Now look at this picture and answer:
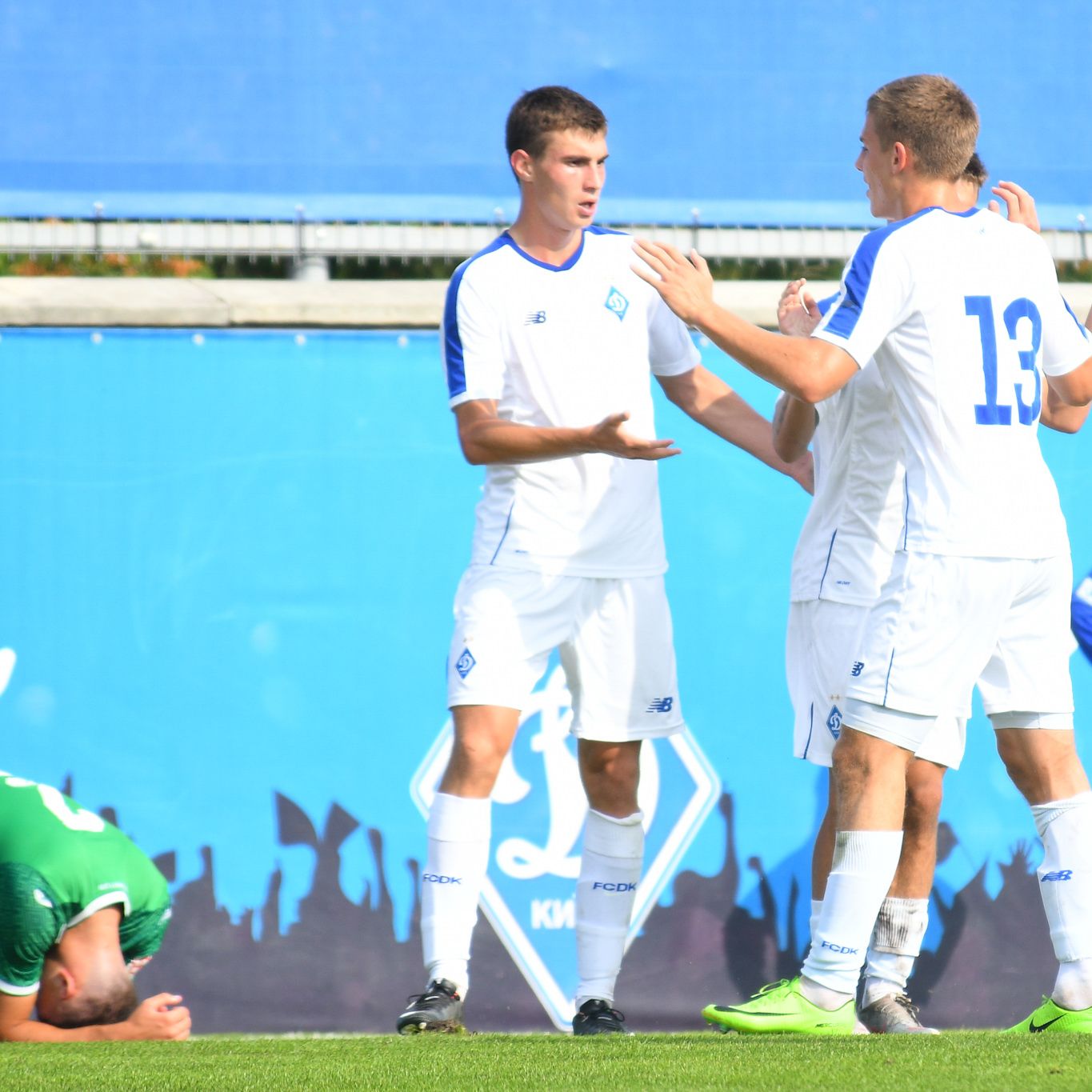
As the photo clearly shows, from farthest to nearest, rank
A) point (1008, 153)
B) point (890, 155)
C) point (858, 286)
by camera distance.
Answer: point (1008, 153) < point (890, 155) < point (858, 286)

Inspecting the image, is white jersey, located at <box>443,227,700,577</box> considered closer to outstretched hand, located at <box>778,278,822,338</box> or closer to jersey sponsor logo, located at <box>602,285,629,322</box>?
jersey sponsor logo, located at <box>602,285,629,322</box>

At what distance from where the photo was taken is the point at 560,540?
3.90 metres

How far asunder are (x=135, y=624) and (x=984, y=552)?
271cm

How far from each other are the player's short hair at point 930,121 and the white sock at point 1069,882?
4.55ft

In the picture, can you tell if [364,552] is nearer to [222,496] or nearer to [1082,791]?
[222,496]

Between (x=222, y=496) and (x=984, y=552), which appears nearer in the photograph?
(x=984, y=552)

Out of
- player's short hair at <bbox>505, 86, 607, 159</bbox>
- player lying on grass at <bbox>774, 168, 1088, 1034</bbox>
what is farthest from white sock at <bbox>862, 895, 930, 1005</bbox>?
player's short hair at <bbox>505, 86, 607, 159</bbox>

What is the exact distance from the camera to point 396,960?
478 cm

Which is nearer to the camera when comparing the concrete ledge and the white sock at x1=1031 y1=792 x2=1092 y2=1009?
the white sock at x1=1031 y1=792 x2=1092 y2=1009

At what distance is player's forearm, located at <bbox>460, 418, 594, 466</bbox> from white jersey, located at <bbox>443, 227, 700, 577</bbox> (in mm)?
97

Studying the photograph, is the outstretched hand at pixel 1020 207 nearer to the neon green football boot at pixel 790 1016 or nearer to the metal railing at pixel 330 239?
the metal railing at pixel 330 239

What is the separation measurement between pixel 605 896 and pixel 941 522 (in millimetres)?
1325

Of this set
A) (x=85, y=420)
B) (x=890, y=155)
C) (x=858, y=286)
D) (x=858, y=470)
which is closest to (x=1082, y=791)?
(x=858, y=470)

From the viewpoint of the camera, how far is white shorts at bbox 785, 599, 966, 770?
12.8 ft
